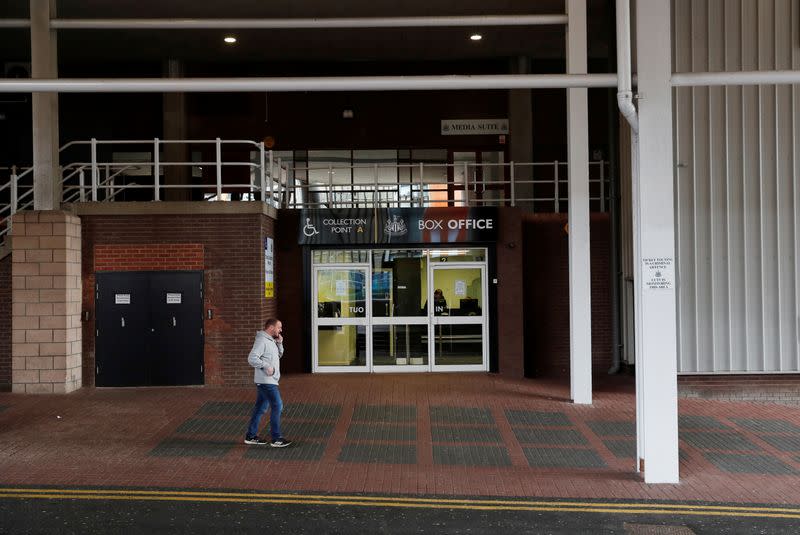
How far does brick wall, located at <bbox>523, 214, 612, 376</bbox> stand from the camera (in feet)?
56.0

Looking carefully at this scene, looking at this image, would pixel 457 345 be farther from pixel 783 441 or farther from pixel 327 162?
pixel 327 162

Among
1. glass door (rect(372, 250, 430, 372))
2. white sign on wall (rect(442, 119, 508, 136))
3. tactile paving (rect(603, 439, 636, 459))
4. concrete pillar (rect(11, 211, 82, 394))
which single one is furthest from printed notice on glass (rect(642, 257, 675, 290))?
white sign on wall (rect(442, 119, 508, 136))

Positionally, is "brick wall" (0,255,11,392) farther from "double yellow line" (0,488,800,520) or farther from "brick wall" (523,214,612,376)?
Answer: "brick wall" (523,214,612,376)

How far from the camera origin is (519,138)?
861 inches

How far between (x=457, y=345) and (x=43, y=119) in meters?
9.29

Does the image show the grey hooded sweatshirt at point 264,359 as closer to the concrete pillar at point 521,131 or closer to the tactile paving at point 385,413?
the tactile paving at point 385,413

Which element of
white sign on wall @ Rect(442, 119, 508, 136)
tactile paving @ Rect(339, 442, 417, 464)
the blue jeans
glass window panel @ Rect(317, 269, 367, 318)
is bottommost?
tactile paving @ Rect(339, 442, 417, 464)

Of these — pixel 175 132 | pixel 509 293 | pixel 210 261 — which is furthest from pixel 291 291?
pixel 175 132

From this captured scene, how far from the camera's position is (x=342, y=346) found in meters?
16.5

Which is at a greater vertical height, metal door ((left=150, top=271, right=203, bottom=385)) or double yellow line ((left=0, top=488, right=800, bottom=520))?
metal door ((left=150, top=271, right=203, bottom=385))

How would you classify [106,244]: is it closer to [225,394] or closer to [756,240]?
[225,394]

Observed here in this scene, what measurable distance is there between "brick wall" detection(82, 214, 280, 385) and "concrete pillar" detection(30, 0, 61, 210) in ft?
2.90

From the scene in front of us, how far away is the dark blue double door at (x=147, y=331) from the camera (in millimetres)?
14438

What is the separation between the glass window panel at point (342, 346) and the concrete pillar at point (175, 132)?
7.80 metres
